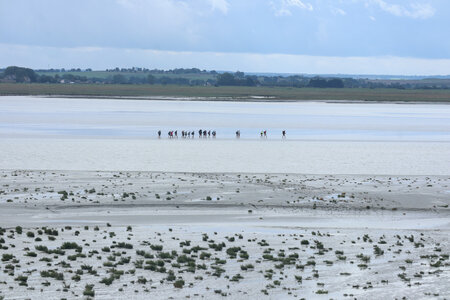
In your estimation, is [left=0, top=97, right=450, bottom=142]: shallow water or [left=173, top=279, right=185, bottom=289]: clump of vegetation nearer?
[left=173, top=279, right=185, bottom=289]: clump of vegetation

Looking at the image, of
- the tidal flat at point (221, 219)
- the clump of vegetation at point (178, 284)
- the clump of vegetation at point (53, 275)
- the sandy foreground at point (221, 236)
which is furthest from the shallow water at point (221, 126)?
the clump of vegetation at point (178, 284)

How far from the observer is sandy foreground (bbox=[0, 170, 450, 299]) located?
838 inches

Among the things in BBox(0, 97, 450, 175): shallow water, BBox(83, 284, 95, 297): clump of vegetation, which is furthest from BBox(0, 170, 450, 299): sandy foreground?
BBox(0, 97, 450, 175): shallow water

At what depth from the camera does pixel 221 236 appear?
28.4 metres

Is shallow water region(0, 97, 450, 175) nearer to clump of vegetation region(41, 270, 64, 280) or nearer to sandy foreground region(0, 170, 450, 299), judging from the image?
sandy foreground region(0, 170, 450, 299)

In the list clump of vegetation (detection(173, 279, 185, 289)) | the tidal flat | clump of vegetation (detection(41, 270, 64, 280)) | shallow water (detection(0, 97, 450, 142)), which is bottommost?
shallow water (detection(0, 97, 450, 142))

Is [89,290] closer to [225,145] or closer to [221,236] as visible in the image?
[221,236]

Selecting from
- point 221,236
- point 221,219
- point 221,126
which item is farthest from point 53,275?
point 221,126

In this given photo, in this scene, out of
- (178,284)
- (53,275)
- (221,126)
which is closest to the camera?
(178,284)

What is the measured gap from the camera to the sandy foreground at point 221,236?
21281mm

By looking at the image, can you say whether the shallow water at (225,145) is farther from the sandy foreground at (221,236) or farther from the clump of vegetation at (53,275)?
the clump of vegetation at (53,275)

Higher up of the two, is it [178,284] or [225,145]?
[178,284]

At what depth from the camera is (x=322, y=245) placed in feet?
88.2

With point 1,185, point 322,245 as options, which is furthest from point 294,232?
point 1,185
